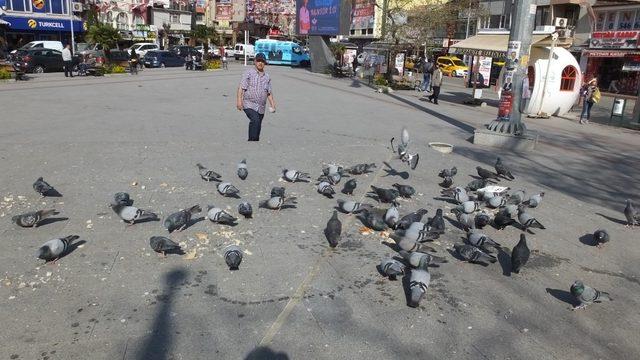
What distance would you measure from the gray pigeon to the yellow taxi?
37797mm

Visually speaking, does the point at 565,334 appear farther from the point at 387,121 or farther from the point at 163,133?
the point at 387,121

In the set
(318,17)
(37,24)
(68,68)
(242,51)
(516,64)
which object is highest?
(318,17)

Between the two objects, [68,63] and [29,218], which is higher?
[68,63]

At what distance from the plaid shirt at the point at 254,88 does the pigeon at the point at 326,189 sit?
10.1ft

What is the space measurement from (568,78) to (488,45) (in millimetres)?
3253

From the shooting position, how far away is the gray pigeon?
164 inches

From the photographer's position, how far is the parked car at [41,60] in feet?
82.2

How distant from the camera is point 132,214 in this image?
555 centimetres

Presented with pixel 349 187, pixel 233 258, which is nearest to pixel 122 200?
pixel 233 258

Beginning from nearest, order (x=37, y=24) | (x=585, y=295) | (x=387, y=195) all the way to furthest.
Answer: (x=585, y=295)
(x=387, y=195)
(x=37, y=24)

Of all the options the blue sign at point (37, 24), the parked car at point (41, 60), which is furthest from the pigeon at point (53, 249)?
the blue sign at point (37, 24)

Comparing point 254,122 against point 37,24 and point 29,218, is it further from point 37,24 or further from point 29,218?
point 37,24

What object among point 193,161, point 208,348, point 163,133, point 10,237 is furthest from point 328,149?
point 208,348

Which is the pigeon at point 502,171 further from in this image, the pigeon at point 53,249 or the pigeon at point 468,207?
the pigeon at point 53,249
